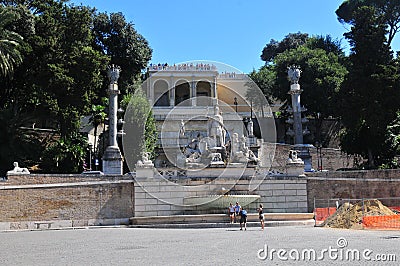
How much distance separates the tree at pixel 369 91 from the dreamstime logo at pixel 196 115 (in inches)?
265

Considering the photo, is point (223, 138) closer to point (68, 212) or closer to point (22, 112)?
point (68, 212)

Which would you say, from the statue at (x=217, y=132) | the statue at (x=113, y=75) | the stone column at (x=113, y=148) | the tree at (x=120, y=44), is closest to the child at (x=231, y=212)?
the statue at (x=217, y=132)

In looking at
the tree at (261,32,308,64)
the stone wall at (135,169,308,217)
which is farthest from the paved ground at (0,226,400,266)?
the tree at (261,32,308,64)

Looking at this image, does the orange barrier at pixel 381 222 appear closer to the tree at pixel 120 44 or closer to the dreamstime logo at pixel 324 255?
the dreamstime logo at pixel 324 255

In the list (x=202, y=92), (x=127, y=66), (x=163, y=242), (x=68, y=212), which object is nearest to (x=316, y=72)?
(x=202, y=92)

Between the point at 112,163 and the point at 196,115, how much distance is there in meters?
13.4

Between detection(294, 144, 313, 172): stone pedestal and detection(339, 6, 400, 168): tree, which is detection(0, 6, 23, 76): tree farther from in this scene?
detection(339, 6, 400, 168): tree

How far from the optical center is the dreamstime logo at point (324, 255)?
Answer: 34.0 feet

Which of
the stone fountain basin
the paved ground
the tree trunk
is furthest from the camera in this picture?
the tree trunk

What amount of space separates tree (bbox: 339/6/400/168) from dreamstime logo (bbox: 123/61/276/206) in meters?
6.74

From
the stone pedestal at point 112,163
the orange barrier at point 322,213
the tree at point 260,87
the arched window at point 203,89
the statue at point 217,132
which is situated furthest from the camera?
the arched window at point 203,89

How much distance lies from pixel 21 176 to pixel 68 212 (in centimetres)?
297

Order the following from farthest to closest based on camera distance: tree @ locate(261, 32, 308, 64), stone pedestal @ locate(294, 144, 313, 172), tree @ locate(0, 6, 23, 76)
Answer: tree @ locate(261, 32, 308, 64) → stone pedestal @ locate(294, 144, 313, 172) → tree @ locate(0, 6, 23, 76)

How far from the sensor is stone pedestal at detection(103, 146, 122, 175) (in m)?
30.5
